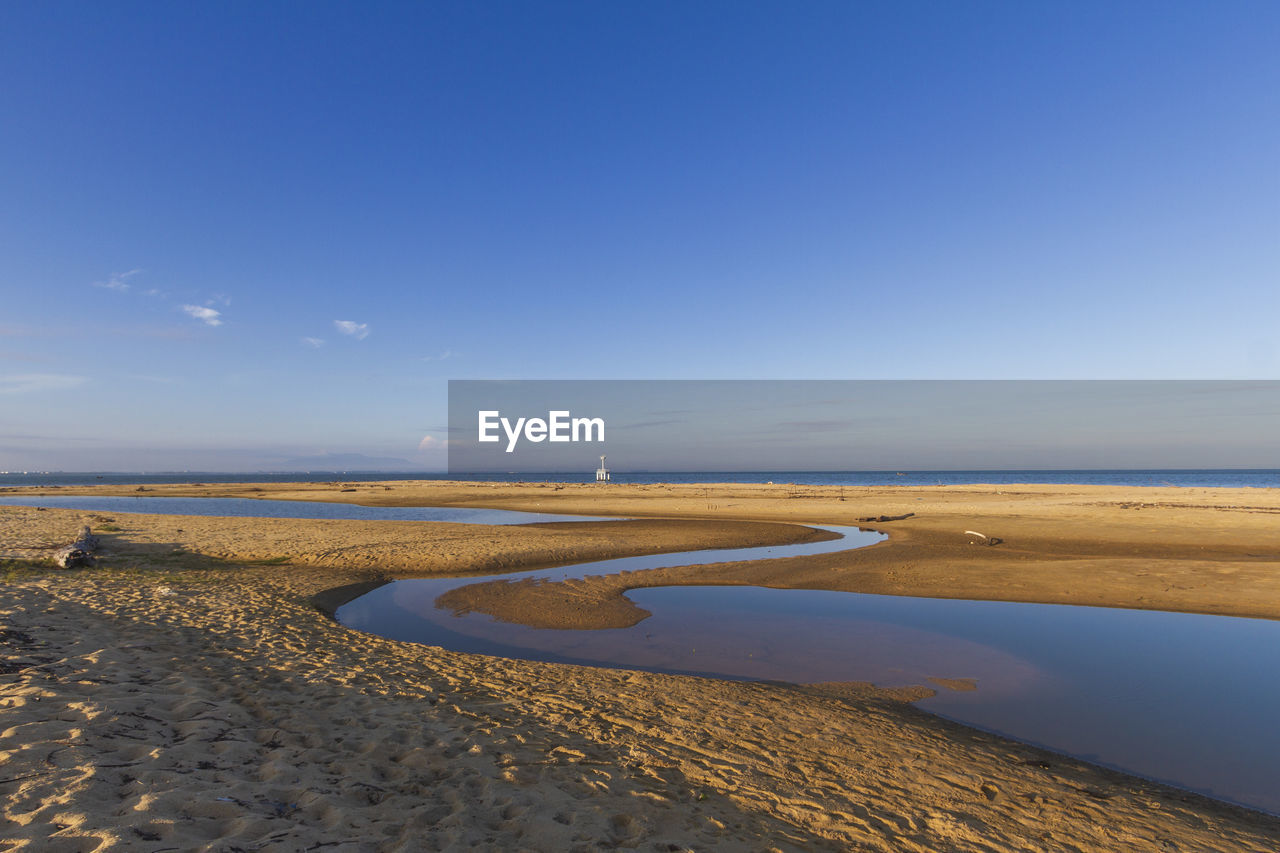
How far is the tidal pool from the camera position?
7969 mm

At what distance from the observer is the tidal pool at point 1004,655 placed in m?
7.97

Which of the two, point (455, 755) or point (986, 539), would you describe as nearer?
point (455, 755)

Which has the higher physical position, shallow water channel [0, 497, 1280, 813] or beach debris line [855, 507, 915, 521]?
shallow water channel [0, 497, 1280, 813]

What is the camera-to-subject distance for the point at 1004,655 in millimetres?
11836

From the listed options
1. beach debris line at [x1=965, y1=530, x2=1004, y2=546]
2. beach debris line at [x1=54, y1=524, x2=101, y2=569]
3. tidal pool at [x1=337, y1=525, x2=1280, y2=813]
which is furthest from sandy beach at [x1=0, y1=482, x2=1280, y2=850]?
beach debris line at [x1=965, y1=530, x2=1004, y2=546]

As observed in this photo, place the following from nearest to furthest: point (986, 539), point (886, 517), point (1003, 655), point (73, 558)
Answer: point (1003, 655) < point (73, 558) < point (986, 539) < point (886, 517)

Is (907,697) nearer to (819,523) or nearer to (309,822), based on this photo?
(309,822)

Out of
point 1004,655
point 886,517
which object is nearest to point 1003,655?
point 1004,655

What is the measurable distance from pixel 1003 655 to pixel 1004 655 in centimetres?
2

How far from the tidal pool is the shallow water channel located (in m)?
0.04

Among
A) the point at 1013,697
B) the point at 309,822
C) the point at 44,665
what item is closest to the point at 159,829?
the point at 309,822

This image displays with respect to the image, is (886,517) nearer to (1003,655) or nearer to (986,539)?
(986,539)

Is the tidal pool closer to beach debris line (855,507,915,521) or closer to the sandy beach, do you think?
the sandy beach

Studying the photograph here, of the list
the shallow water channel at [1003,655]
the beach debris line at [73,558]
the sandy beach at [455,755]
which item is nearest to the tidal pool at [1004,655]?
the shallow water channel at [1003,655]
